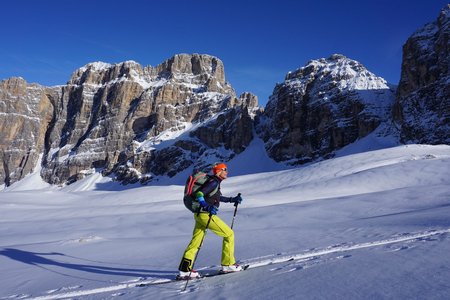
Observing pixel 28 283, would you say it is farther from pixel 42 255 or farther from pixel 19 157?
pixel 19 157

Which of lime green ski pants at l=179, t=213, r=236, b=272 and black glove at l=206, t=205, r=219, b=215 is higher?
black glove at l=206, t=205, r=219, b=215

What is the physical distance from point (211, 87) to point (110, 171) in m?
62.3

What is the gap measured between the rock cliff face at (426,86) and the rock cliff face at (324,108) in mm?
10069

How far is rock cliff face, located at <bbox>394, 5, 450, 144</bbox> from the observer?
92.1 m

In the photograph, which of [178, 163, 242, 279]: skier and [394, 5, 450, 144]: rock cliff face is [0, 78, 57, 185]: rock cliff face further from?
[178, 163, 242, 279]: skier

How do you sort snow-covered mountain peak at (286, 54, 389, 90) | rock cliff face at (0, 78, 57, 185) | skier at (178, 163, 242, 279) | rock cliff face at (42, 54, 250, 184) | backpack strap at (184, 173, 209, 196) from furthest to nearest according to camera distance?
rock cliff face at (0, 78, 57, 185) → rock cliff face at (42, 54, 250, 184) → snow-covered mountain peak at (286, 54, 389, 90) → backpack strap at (184, 173, 209, 196) → skier at (178, 163, 242, 279)

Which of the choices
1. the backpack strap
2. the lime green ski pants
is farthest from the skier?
the backpack strap

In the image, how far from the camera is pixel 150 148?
159875mm

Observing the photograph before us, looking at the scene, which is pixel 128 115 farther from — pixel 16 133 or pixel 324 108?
pixel 324 108

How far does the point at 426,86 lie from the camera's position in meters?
98.8

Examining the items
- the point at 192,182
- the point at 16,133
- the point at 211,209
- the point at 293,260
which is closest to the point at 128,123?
the point at 16,133

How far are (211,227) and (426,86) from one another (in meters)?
106

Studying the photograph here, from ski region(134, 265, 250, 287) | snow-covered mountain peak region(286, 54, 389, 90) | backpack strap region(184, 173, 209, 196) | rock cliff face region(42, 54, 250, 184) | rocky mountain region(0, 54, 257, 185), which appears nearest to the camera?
ski region(134, 265, 250, 287)

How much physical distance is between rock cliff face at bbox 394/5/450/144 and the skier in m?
93.9
